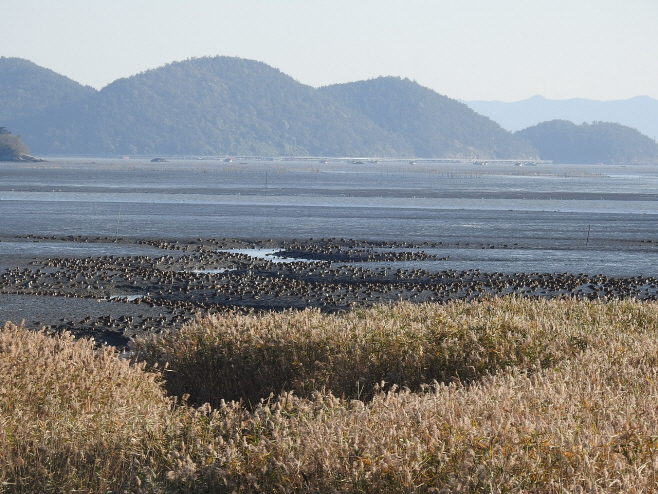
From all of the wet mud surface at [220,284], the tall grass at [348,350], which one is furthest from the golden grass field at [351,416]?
the wet mud surface at [220,284]

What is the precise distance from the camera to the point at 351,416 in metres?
7.16

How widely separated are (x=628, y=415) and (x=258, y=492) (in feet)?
9.74

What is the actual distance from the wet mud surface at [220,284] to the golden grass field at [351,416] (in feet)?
19.8

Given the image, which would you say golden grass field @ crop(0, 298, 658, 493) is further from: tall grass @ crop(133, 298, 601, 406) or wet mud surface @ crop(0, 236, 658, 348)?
wet mud surface @ crop(0, 236, 658, 348)

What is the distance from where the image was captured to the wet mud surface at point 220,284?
19.2 meters

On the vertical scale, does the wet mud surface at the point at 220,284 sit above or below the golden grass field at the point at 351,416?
below

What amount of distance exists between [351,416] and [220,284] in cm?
1642

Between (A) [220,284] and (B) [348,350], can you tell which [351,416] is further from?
(A) [220,284]

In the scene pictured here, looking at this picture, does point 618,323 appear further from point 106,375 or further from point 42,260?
point 42,260

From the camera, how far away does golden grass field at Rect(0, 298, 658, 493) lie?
20.3 ft

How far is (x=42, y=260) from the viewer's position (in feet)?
91.5

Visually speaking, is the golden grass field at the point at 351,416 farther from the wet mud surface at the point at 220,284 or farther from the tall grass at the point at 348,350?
the wet mud surface at the point at 220,284

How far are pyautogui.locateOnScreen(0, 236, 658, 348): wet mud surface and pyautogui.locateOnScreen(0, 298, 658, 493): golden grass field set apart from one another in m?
6.05

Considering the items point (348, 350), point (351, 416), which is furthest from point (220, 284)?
point (351, 416)
